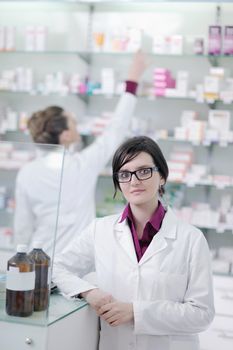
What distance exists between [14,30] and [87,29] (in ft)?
2.13

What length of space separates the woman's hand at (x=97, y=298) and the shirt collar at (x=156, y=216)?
0.30 m

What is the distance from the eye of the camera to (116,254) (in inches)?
96.3

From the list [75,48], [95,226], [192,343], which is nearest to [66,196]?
[95,226]

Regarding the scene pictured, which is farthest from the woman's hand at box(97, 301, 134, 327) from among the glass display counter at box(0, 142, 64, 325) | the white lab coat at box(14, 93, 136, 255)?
the white lab coat at box(14, 93, 136, 255)

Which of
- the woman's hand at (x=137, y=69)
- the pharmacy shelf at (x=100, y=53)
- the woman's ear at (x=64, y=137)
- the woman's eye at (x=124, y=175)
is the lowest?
the woman's ear at (x=64, y=137)

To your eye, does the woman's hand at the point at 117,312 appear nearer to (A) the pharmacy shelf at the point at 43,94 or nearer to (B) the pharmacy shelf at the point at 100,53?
(B) the pharmacy shelf at the point at 100,53

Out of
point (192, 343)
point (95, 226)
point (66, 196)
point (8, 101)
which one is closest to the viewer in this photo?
point (192, 343)

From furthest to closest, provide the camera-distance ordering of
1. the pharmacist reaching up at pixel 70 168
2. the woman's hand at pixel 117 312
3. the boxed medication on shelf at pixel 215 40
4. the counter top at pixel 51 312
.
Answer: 1. the boxed medication on shelf at pixel 215 40
2. the pharmacist reaching up at pixel 70 168
3. the woman's hand at pixel 117 312
4. the counter top at pixel 51 312

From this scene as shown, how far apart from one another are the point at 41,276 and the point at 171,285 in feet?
1.52

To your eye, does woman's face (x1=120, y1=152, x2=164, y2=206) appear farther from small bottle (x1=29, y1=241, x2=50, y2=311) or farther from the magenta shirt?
small bottle (x1=29, y1=241, x2=50, y2=311)

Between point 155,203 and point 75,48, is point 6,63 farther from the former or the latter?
point 155,203

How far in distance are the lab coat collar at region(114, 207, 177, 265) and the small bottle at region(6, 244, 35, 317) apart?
0.43 m

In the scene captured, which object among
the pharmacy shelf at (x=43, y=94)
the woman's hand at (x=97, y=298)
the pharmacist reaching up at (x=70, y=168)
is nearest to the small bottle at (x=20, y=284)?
the woman's hand at (x=97, y=298)

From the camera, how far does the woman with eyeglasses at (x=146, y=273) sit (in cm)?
229
